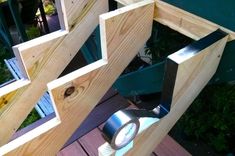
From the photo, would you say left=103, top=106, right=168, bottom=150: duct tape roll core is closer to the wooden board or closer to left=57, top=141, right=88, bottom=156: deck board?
the wooden board

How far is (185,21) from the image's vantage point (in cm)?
107

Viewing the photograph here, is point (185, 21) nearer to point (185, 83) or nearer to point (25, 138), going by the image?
point (185, 83)

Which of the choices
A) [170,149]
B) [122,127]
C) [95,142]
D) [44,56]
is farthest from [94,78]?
[170,149]

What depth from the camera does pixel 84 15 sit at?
4.15 feet

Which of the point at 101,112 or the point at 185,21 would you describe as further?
the point at 101,112

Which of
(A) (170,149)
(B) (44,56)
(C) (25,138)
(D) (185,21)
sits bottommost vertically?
(A) (170,149)

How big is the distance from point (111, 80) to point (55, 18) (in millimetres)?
3872

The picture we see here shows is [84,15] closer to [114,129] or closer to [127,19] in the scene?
[127,19]

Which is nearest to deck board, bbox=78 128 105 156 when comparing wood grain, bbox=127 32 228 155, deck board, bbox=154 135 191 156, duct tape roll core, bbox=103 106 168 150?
deck board, bbox=154 135 191 156

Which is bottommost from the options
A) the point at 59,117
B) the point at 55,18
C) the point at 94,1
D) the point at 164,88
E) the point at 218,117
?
Result: the point at 55,18

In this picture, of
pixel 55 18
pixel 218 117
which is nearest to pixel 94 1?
pixel 218 117

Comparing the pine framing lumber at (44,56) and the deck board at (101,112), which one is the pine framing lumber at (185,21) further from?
the deck board at (101,112)

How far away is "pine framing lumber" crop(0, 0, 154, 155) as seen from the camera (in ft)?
3.20

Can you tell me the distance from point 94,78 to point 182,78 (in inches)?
14.0
